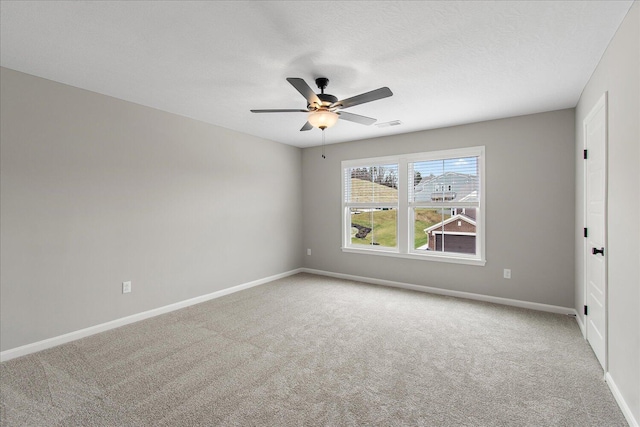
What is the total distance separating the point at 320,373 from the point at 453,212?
312 cm

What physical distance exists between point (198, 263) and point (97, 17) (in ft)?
9.64

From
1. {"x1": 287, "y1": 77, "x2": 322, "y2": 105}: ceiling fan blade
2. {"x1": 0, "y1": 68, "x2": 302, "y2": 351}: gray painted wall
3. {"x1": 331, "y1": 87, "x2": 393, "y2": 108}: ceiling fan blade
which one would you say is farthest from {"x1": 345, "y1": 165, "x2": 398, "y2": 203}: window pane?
{"x1": 287, "y1": 77, "x2": 322, "y2": 105}: ceiling fan blade

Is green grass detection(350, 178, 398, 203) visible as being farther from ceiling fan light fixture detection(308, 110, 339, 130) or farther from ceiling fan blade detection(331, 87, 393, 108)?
ceiling fan blade detection(331, 87, 393, 108)

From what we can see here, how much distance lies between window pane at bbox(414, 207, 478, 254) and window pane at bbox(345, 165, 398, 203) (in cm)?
57

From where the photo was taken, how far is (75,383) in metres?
2.22

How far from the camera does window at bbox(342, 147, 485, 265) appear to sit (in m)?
4.30

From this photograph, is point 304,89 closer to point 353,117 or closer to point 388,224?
point 353,117

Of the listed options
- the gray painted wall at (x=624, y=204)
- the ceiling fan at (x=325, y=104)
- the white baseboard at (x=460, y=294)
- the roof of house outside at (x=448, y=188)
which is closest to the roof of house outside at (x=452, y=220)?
the roof of house outside at (x=448, y=188)

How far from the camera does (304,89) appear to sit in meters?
2.31

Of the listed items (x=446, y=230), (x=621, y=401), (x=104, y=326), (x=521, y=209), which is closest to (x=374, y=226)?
(x=446, y=230)

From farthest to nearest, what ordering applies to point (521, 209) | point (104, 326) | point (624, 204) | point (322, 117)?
point (521, 209), point (104, 326), point (322, 117), point (624, 204)

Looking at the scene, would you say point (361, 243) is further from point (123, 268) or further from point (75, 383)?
point (75, 383)

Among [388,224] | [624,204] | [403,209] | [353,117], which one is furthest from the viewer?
[388,224]

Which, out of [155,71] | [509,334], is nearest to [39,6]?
[155,71]
